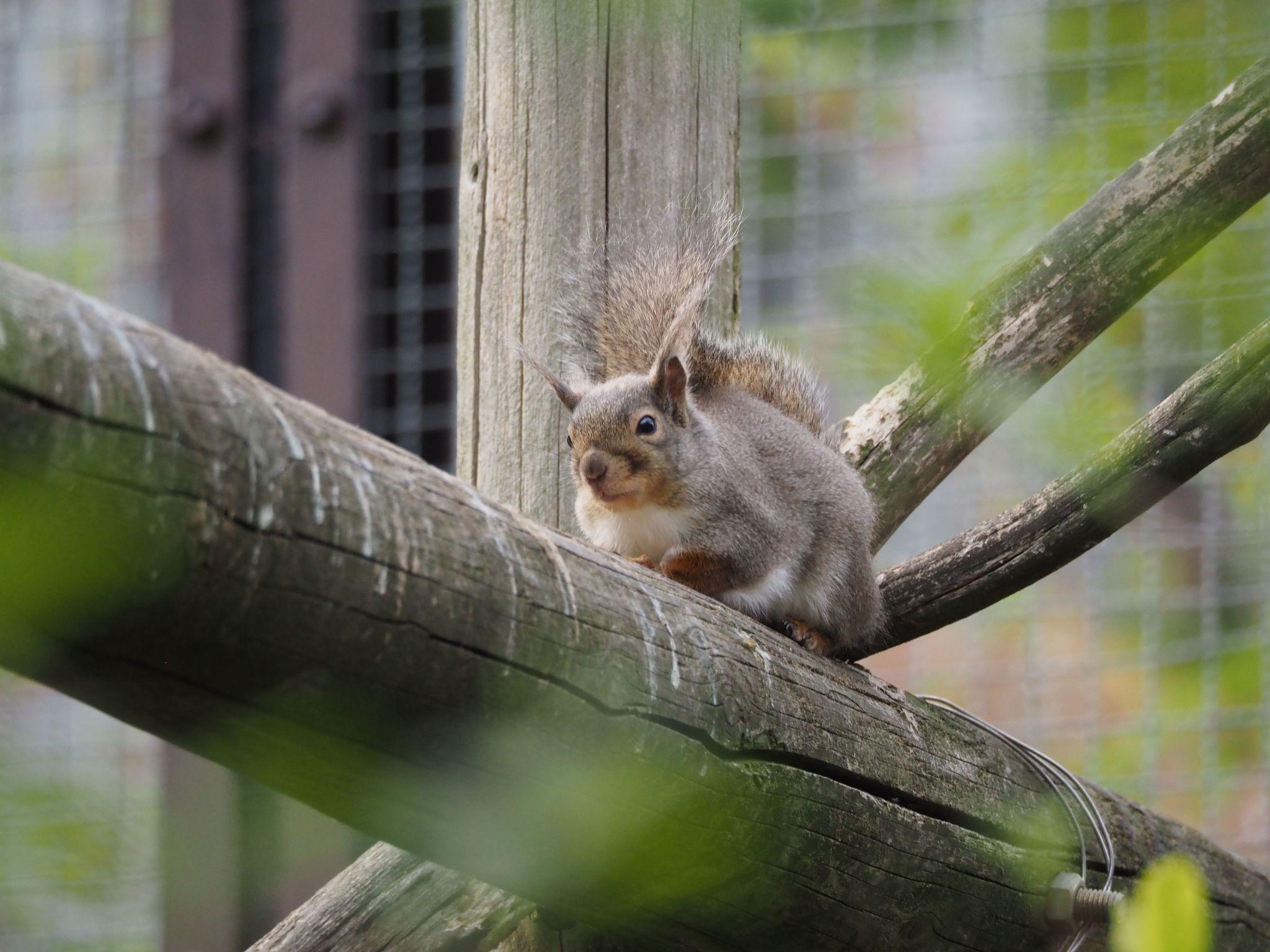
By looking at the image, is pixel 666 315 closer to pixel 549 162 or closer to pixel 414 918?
pixel 549 162

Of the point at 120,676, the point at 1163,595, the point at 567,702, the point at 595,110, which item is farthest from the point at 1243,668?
the point at 120,676

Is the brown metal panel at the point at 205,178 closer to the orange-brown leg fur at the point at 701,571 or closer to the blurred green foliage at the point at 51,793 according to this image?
the orange-brown leg fur at the point at 701,571

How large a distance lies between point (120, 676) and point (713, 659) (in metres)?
0.47

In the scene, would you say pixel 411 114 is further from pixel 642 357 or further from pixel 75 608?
pixel 75 608

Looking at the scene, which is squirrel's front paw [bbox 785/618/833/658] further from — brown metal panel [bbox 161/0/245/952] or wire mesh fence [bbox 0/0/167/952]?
brown metal panel [bbox 161/0/245/952]

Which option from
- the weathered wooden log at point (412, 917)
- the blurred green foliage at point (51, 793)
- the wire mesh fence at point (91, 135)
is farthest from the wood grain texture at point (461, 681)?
the wire mesh fence at point (91, 135)

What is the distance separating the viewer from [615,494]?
152 centimetres

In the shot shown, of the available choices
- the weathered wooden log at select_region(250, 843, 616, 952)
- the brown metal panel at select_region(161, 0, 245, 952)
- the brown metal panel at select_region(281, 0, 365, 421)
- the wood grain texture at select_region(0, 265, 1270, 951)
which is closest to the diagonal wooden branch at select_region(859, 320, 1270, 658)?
the wood grain texture at select_region(0, 265, 1270, 951)

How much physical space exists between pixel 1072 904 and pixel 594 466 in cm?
59

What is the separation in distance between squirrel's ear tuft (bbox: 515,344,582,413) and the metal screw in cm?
62

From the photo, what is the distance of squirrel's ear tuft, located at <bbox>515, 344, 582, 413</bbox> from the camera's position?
4.65ft

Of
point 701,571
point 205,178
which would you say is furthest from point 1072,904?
point 205,178

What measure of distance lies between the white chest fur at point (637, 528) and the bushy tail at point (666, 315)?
138 millimetres

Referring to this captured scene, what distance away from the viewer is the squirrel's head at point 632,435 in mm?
1510
